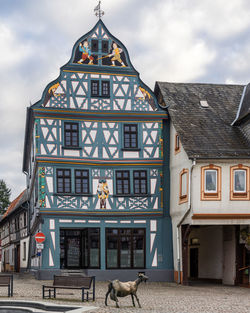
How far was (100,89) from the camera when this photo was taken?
34.0 m

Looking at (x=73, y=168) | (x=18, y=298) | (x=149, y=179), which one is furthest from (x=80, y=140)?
(x=18, y=298)

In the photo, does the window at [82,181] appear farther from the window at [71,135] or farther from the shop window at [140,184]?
the shop window at [140,184]

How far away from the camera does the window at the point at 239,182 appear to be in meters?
30.2

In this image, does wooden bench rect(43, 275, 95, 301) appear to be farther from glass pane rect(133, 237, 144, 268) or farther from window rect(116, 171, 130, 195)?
window rect(116, 171, 130, 195)

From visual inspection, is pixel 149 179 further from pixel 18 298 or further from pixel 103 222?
pixel 18 298

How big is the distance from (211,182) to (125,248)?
6.48m

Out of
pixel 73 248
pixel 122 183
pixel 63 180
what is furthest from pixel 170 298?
pixel 73 248

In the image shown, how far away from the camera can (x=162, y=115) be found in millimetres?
34406

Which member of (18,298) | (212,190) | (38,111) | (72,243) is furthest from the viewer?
(72,243)

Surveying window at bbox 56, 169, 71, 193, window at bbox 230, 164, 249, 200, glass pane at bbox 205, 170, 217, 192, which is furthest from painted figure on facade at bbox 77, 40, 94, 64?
window at bbox 230, 164, 249, 200

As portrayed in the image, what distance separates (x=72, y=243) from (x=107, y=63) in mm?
10564

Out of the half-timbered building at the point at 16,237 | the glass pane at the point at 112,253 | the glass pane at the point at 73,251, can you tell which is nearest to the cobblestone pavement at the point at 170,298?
the glass pane at the point at 112,253

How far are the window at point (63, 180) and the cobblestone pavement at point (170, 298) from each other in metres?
5.10

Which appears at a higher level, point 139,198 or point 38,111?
point 38,111
